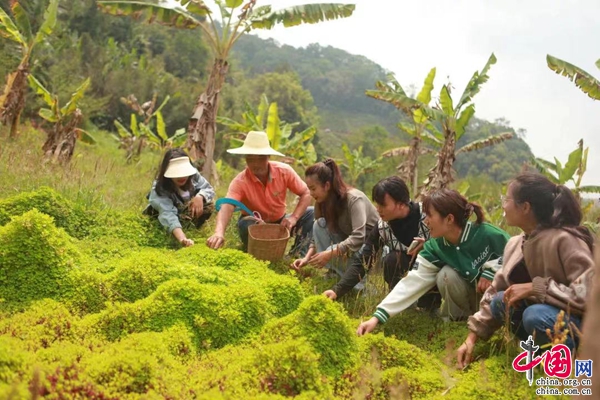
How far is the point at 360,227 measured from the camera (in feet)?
13.7

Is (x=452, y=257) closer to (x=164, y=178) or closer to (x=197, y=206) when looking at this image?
(x=197, y=206)

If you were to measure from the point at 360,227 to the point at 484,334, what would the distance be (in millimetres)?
1473

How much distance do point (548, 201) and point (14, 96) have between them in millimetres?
9033

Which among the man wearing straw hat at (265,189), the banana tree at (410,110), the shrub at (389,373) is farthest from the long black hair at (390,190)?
the banana tree at (410,110)

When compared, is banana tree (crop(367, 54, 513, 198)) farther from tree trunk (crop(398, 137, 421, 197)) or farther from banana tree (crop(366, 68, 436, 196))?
tree trunk (crop(398, 137, 421, 197))

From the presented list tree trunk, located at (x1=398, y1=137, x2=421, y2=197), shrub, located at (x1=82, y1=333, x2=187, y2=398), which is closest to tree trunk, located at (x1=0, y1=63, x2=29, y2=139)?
tree trunk, located at (x1=398, y1=137, x2=421, y2=197)

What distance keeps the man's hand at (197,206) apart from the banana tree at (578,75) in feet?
16.7

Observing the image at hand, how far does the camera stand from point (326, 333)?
2.58m

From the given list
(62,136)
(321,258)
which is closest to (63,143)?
(62,136)

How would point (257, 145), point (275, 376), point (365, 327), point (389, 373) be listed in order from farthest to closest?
point (257, 145)
point (365, 327)
point (389, 373)
point (275, 376)

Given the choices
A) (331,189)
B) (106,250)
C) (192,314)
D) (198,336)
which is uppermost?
(331,189)

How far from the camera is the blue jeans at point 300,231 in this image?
494 centimetres

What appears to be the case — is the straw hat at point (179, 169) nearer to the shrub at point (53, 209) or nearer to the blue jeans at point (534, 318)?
the shrub at point (53, 209)

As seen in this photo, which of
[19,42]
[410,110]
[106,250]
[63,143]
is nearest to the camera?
[106,250]
